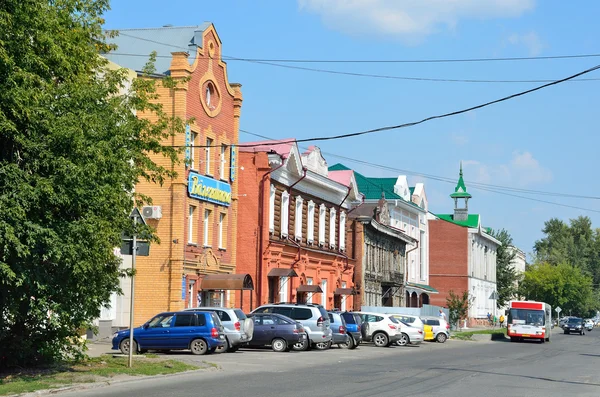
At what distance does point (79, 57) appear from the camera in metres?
20.3

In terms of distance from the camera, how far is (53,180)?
59.8 ft

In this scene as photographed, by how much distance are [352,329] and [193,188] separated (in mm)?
9062

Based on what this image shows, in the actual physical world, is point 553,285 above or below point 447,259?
below

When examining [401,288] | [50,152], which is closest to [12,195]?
[50,152]

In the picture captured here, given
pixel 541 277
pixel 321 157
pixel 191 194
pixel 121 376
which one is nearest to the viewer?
pixel 121 376

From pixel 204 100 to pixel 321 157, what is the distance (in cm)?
1449

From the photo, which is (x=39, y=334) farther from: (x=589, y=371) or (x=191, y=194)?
(x=191, y=194)

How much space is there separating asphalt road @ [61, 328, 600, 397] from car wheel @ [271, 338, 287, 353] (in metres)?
1.13

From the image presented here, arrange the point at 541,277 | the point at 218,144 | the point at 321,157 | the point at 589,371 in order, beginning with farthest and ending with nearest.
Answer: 1. the point at 541,277
2. the point at 321,157
3. the point at 218,144
4. the point at 589,371

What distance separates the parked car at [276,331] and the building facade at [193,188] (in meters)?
Answer: 6.51

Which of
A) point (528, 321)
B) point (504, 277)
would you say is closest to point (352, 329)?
point (528, 321)

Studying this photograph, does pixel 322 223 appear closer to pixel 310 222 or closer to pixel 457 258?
pixel 310 222

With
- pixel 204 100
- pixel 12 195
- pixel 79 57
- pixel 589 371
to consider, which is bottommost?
pixel 589 371

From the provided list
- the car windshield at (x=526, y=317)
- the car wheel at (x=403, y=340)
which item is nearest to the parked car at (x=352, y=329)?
the car wheel at (x=403, y=340)
